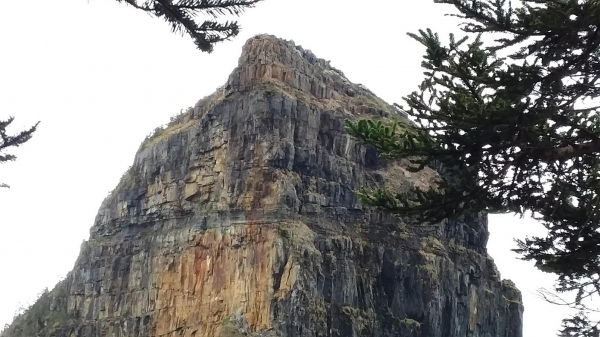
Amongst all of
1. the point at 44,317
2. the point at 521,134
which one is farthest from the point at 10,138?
the point at 44,317

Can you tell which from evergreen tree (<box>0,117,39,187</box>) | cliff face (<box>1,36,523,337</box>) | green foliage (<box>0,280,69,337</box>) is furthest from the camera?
green foliage (<box>0,280,69,337</box>)

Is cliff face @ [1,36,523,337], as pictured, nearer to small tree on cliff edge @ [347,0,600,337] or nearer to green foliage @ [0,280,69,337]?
green foliage @ [0,280,69,337]

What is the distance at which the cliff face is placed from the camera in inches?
2571

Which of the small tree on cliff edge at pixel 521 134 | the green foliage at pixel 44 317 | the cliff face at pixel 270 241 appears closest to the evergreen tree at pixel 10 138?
the small tree on cliff edge at pixel 521 134

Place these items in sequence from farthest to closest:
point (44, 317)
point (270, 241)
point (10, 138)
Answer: point (44, 317) → point (270, 241) → point (10, 138)

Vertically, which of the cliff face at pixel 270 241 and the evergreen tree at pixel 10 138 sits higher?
the cliff face at pixel 270 241

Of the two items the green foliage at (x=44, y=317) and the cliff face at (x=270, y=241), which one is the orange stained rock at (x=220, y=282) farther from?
the green foliage at (x=44, y=317)

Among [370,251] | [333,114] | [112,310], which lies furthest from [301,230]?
[112,310]

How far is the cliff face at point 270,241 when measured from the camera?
2571 inches

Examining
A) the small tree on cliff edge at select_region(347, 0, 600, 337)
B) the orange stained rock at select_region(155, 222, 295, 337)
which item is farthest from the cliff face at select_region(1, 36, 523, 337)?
the small tree on cliff edge at select_region(347, 0, 600, 337)

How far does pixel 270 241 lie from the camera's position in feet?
212

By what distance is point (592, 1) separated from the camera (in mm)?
9586

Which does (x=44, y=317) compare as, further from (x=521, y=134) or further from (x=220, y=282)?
(x=521, y=134)

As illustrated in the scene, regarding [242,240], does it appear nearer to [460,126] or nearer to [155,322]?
[155,322]
